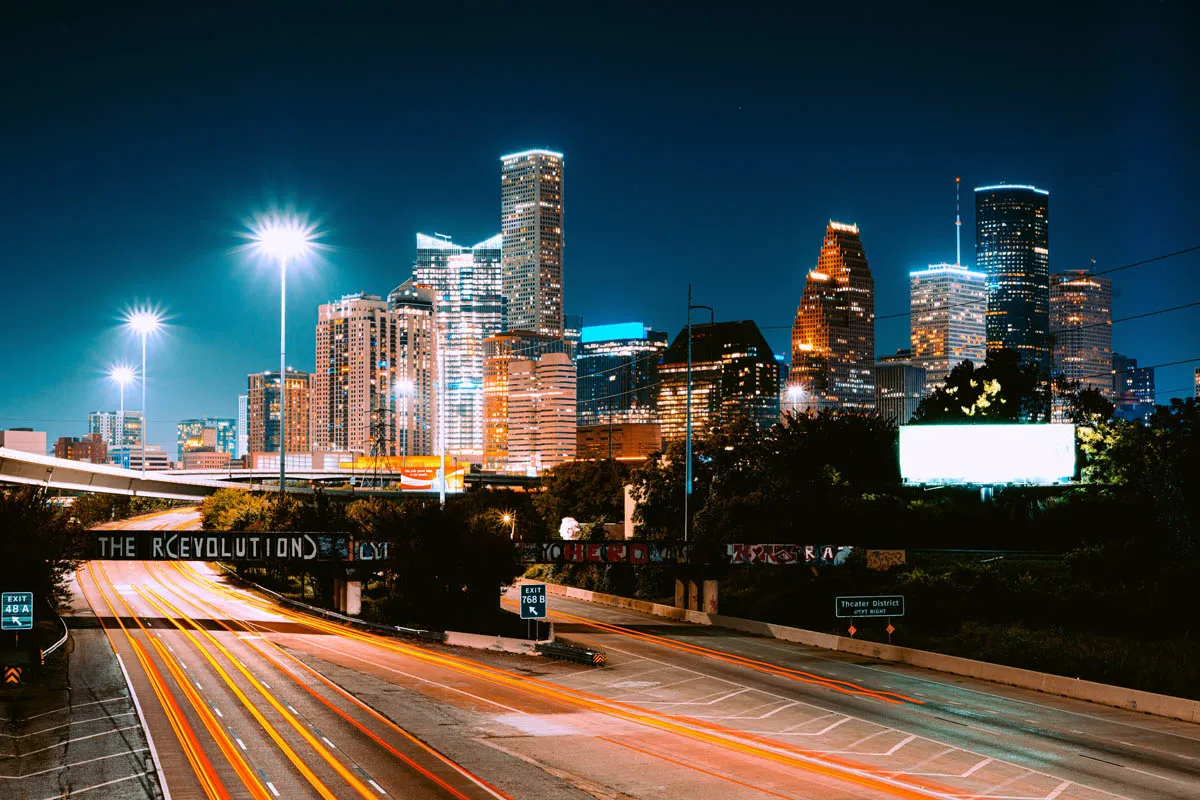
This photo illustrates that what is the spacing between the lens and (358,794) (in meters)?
23.9

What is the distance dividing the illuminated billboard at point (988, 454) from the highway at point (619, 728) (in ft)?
98.9

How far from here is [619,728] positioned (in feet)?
106

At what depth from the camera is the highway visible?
25.5 m

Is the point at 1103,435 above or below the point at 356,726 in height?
above

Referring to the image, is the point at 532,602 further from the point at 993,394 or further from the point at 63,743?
the point at 993,394

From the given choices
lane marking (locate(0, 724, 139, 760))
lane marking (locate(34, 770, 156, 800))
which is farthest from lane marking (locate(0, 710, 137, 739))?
lane marking (locate(34, 770, 156, 800))

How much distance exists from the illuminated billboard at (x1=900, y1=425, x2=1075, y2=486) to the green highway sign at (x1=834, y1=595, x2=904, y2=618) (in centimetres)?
3203

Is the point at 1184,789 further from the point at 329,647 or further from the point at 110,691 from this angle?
the point at 329,647

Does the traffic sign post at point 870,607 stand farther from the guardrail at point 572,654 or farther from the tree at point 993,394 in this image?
the tree at point 993,394

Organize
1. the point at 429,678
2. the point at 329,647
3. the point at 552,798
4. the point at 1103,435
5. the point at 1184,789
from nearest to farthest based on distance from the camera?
the point at 552,798 < the point at 1184,789 < the point at 429,678 < the point at 329,647 < the point at 1103,435

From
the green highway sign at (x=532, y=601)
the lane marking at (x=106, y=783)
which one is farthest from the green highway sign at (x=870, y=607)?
the lane marking at (x=106, y=783)

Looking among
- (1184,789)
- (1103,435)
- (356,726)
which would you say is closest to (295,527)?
(356,726)

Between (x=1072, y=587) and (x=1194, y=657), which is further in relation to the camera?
(x=1072, y=587)

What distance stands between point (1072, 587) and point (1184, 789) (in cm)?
3419
